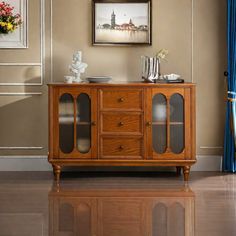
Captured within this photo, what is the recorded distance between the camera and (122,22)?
550 centimetres

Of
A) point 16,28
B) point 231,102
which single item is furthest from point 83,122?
point 231,102

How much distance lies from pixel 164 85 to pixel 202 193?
105 centimetres

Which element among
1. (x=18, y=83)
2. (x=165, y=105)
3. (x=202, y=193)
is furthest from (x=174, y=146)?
(x=18, y=83)

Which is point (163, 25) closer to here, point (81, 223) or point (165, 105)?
point (165, 105)

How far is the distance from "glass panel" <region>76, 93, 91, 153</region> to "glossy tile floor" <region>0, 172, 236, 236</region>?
0.98 feet

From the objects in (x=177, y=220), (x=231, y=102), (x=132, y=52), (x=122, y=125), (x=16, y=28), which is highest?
(x=16, y=28)

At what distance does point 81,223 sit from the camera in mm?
3496

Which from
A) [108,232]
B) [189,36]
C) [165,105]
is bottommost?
[108,232]

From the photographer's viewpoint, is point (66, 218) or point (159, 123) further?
point (159, 123)

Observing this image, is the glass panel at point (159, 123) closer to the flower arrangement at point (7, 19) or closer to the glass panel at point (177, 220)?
the glass panel at point (177, 220)

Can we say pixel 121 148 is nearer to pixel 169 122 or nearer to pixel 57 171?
pixel 169 122

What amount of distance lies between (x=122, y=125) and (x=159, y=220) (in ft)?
5.35

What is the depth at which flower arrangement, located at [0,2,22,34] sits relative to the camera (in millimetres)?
5422

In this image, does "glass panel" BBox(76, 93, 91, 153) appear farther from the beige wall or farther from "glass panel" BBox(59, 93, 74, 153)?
the beige wall
